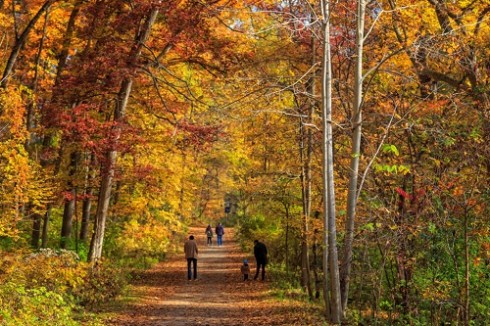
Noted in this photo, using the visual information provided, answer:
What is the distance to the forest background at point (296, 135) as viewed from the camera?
941cm

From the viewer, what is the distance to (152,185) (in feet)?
52.2

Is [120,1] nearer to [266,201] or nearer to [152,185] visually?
[152,185]

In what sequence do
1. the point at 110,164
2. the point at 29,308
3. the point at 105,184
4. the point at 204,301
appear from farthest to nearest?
the point at 204,301
the point at 105,184
the point at 110,164
the point at 29,308

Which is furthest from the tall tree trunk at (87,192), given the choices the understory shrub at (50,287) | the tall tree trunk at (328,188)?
the tall tree trunk at (328,188)

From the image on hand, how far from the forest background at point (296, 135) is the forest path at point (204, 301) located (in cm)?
113

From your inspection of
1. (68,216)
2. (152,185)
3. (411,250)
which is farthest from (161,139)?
(411,250)

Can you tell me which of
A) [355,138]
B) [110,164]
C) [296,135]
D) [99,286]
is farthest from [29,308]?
[296,135]

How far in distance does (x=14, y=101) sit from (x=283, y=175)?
7631 mm

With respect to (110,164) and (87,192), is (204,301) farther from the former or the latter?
(87,192)

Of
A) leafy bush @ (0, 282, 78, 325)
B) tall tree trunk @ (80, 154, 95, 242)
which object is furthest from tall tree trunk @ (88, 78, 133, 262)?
leafy bush @ (0, 282, 78, 325)

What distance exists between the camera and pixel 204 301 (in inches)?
607

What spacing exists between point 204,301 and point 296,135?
5.34m

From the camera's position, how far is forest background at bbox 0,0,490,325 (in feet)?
30.9

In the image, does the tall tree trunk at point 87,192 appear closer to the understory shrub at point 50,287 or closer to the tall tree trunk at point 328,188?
the understory shrub at point 50,287
